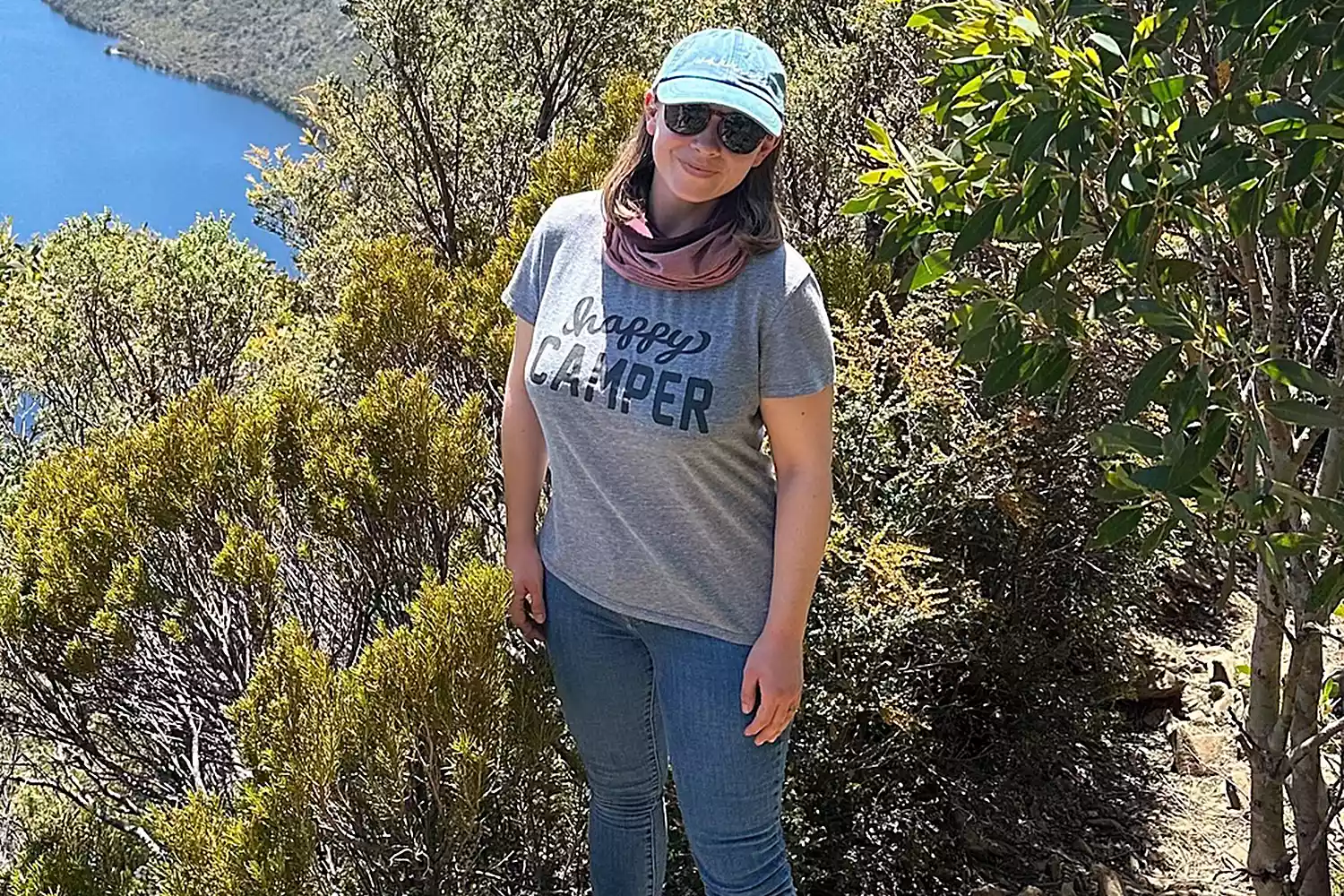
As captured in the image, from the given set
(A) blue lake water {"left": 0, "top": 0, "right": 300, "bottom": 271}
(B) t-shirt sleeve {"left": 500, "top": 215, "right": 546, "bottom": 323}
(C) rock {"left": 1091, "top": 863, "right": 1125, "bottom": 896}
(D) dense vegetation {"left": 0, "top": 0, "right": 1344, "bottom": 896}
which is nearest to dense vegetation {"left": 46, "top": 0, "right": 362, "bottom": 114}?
(A) blue lake water {"left": 0, "top": 0, "right": 300, "bottom": 271}

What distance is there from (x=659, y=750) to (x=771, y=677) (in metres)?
0.41

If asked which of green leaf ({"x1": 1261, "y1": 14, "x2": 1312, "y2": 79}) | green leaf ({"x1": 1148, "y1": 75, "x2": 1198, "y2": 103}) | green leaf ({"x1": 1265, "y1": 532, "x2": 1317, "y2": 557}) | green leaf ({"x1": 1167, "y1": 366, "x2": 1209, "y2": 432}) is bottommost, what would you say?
green leaf ({"x1": 1265, "y1": 532, "x2": 1317, "y2": 557})

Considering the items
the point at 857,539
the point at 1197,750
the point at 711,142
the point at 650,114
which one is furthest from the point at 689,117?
the point at 1197,750

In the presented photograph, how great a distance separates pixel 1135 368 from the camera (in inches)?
108

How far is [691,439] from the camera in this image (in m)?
1.80

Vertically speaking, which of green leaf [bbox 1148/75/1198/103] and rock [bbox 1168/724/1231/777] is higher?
green leaf [bbox 1148/75/1198/103]

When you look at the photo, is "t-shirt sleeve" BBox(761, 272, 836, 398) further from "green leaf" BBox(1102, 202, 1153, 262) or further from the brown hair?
"green leaf" BBox(1102, 202, 1153, 262)

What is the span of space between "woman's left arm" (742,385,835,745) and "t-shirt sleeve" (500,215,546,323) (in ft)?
1.52

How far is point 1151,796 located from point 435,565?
269 cm

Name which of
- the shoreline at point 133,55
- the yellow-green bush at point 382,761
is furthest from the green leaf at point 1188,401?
the shoreline at point 133,55

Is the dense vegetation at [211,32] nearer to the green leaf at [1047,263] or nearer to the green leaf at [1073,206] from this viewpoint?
the green leaf at [1047,263]

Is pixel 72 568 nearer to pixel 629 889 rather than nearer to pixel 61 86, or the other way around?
pixel 629 889

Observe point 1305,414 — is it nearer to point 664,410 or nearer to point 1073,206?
point 1073,206

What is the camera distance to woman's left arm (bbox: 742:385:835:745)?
179 cm
